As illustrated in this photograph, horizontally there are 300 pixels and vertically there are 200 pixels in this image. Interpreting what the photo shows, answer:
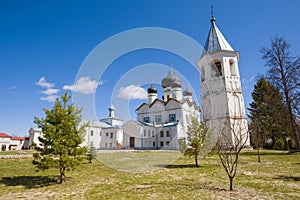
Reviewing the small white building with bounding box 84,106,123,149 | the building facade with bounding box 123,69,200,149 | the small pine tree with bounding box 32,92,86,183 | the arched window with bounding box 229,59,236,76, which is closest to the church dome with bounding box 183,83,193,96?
the building facade with bounding box 123,69,200,149

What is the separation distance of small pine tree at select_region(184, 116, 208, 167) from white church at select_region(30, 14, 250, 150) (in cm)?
702

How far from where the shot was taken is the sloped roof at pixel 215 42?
91.3ft

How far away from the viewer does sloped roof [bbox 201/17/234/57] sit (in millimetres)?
27823

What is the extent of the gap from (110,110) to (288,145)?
1413 inches

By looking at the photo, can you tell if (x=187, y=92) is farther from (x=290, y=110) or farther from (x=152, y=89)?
(x=290, y=110)

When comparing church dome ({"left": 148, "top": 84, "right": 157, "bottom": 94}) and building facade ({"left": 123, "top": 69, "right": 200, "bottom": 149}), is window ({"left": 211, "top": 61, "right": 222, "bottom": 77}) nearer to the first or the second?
building facade ({"left": 123, "top": 69, "right": 200, "bottom": 149})

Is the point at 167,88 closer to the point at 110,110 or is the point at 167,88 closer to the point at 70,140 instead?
the point at 110,110

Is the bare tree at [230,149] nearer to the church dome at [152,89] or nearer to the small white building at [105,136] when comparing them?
the small white building at [105,136]

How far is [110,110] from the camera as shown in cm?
4531

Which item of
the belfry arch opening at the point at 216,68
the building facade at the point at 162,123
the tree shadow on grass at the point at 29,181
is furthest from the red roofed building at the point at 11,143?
the belfry arch opening at the point at 216,68

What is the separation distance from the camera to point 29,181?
26.8 ft

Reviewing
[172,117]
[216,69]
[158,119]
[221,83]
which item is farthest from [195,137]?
[158,119]

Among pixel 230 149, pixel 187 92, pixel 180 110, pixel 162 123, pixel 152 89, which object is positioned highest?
pixel 152 89

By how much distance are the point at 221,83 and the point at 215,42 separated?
7.65 meters
